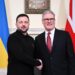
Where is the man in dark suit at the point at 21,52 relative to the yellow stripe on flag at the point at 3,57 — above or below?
above

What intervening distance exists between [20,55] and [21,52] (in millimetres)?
32

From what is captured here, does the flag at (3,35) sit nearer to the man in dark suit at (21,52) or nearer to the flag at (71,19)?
the man in dark suit at (21,52)

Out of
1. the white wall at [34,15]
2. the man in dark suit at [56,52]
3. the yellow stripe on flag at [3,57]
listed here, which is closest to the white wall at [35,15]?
the white wall at [34,15]

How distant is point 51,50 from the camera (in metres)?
2.48

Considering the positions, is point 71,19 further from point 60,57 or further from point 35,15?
point 60,57

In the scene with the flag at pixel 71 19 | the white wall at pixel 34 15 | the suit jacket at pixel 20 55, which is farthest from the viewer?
the white wall at pixel 34 15

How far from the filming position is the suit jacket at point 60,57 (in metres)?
2.46

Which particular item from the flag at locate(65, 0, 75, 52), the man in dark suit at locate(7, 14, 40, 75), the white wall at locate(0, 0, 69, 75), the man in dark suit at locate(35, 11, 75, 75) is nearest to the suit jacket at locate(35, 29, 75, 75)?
the man in dark suit at locate(35, 11, 75, 75)

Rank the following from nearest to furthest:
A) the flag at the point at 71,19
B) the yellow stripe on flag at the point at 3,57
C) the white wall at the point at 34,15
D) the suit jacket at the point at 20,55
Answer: the suit jacket at the point at 20,55, the yellow stripe on flag at the point at 3,57, the flag at the point at 71,19, the white wall at the point at 34,15

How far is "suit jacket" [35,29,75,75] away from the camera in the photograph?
246cm

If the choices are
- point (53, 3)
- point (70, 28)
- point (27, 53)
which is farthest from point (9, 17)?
point (27, 53)

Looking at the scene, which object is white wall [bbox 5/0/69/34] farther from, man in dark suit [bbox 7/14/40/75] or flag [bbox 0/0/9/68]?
man in dark suit [bbox 7/14/40/75]

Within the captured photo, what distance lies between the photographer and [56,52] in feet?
8.09

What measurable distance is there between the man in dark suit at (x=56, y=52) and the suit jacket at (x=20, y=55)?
0.13 meters
